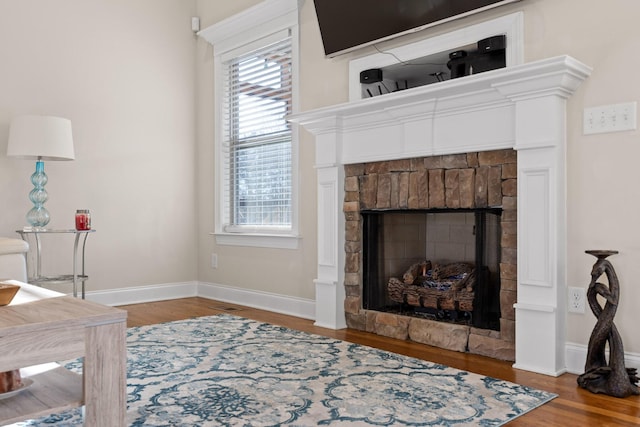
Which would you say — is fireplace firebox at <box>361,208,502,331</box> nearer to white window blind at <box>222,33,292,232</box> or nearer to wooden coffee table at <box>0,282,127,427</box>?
white window blind at <box>222,33,292,232</box>

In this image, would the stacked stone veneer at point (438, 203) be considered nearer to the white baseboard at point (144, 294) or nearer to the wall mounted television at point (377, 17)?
the wall mounted television at point (377, 17)

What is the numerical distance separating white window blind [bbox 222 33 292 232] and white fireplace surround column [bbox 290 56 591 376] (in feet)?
3.74

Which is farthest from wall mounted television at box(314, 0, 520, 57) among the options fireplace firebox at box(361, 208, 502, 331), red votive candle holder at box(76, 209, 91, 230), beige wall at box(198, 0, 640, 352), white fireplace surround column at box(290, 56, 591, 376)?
red votive candle holder at box(76, 209, 91, 230)

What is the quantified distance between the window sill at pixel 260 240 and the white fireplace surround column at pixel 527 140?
115cm

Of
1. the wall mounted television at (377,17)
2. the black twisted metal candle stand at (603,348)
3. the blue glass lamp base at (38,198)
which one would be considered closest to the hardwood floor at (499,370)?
the black twisted metal candle stand at (603,348)

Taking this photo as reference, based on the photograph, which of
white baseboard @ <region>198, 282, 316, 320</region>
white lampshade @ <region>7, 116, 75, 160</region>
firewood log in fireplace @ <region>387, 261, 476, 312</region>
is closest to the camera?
firewood log in fireplace @ <region>387, 261, 476, 312</region>

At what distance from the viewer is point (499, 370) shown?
8.03ft

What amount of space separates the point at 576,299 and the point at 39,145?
322 centimetres

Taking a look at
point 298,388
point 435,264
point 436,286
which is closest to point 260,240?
point 435,264

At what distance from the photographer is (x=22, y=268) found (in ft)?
10.3

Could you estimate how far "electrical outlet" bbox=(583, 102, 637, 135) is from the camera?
2285mm

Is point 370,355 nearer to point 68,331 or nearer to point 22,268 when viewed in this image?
point 68,331

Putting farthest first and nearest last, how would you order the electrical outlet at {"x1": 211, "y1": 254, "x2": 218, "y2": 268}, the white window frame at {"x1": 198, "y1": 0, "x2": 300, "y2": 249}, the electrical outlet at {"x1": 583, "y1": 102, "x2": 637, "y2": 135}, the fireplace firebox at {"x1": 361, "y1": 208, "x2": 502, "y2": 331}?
the electrical outlet at {"x1": 211, "y1": 254, "x2": 218, "y2": 268} < the white window frame at {"x1": 198, "y1": 0, "x2": 300, "y2": 249} < the fireplace firebox at {"x1": 361, "y1": 208, "x2": 502, "y2": 331} < the electrical outlet at {"x1": 583, "y1": 102, "x2": 637, "y2": 135}

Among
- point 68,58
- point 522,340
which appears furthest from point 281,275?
point 68,58
